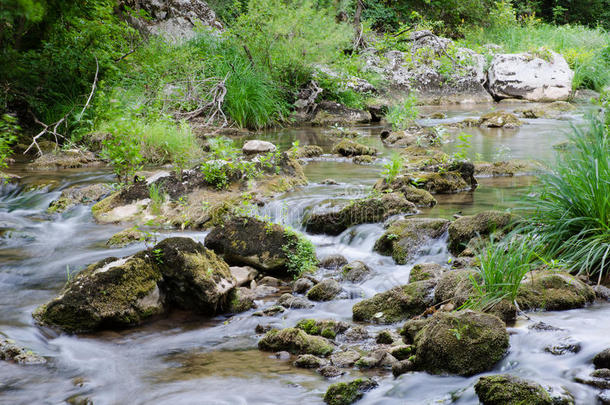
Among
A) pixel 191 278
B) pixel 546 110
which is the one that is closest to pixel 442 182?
pixel 191 278

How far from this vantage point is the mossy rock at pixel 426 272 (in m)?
5.42

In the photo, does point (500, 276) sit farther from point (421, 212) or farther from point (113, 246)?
point (113, 246)

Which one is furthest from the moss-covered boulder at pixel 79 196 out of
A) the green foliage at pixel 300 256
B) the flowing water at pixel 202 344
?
the green foliage at pixel 300 256

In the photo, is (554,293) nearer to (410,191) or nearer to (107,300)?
(107,300)

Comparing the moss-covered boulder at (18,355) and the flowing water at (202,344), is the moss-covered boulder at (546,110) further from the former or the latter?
the moss-covered boulder at (18,355)

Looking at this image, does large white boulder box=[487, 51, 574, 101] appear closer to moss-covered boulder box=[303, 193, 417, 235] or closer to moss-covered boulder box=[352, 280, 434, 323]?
moss-covered boulder box=[303, 193, 417, 235]

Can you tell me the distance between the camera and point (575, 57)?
23812 millimetres

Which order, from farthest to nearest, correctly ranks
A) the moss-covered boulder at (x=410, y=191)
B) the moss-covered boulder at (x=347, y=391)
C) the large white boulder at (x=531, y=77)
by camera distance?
1. the large white boulder at (x=531, y=77)
2. the moss-covered boulder at (x=410, y=191)
3. the moss-covered boulder at (x=347, y=391)

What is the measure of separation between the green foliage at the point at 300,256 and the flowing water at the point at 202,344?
0.40 m

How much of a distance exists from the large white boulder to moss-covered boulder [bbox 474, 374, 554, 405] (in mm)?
20628

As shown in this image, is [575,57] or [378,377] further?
[575,57]

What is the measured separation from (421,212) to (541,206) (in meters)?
2.27

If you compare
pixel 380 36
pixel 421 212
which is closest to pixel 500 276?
pixel 421 212

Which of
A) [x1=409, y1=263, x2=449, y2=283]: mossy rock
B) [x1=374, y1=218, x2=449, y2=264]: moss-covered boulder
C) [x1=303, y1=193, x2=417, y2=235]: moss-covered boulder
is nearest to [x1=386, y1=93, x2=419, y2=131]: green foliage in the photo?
[x1=303, y1=193, x2=417, y2=235]: moss-covered boulder
